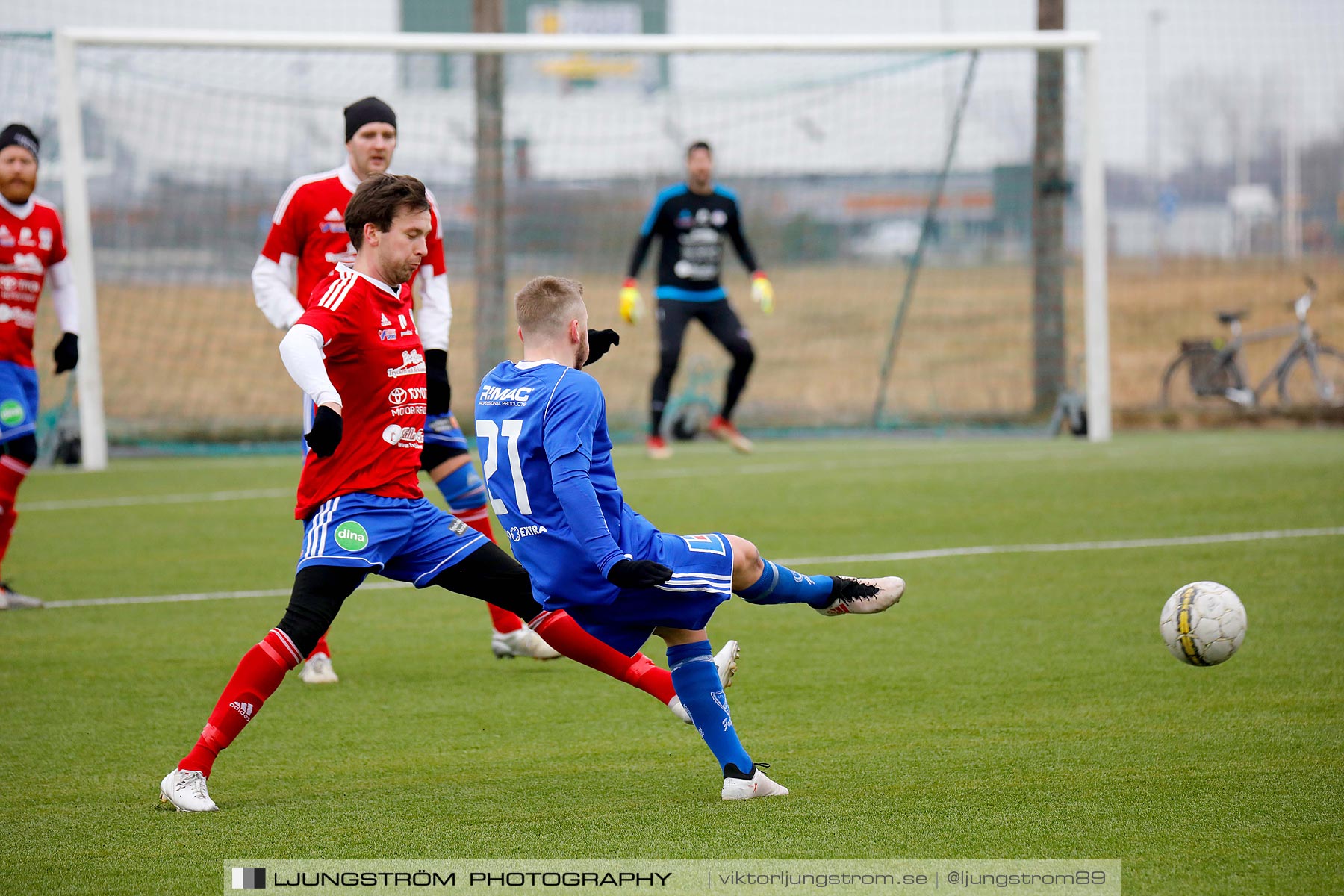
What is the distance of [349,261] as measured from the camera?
18.2 feet

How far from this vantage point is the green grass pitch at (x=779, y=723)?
343cm

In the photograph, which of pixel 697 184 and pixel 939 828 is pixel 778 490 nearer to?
pixel 697 184

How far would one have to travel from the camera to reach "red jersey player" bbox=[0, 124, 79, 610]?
7031 mm

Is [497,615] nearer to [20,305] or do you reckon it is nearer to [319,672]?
[319,672]

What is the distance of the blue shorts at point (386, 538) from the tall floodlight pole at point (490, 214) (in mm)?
10218

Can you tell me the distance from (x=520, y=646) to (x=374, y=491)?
5.87ft

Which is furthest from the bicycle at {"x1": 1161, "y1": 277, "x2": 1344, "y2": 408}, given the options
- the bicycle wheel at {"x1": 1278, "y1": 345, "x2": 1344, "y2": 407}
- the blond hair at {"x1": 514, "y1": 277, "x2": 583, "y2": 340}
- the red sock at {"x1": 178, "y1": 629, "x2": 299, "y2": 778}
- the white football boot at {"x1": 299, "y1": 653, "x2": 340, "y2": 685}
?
the red sock at {"x1": 178, "y1": 629, "x2": 299, "y2": 778}

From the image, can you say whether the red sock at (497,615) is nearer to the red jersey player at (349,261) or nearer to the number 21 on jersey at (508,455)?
the red jersey player at (349,261)

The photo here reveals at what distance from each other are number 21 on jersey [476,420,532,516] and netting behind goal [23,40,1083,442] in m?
10.3

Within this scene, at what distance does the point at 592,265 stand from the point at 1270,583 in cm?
999

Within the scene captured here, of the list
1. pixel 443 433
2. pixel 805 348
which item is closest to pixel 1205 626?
pixel 443 433

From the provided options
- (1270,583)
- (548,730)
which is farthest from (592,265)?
(548,730)

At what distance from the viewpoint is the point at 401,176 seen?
14.1 feet

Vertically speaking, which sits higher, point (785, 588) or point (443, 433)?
point (443, 433)
